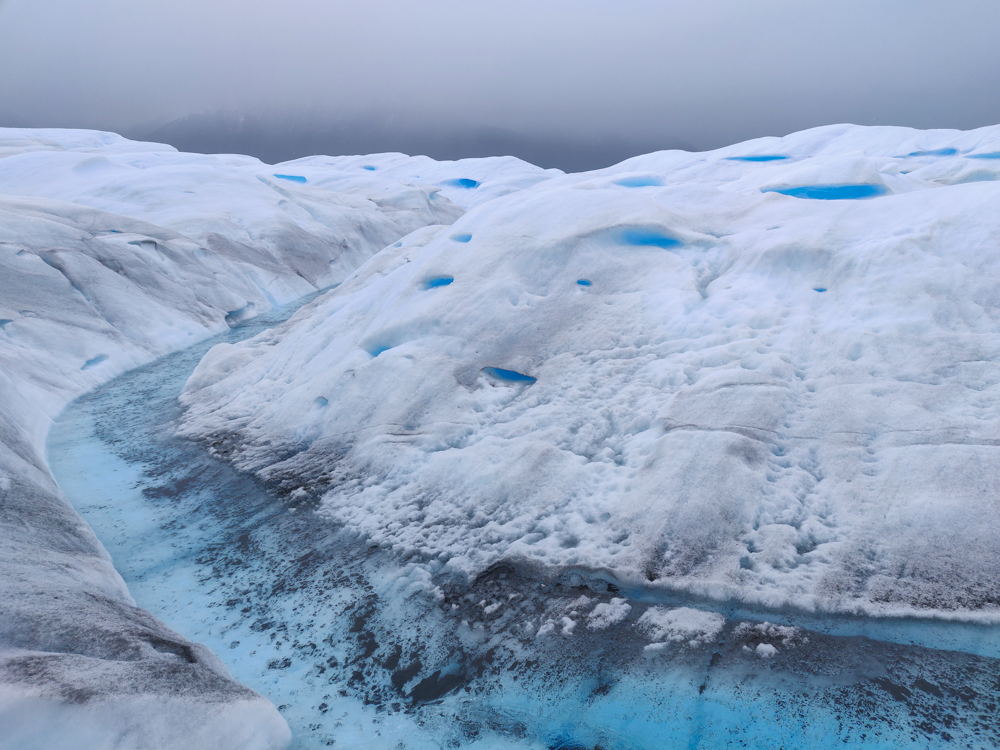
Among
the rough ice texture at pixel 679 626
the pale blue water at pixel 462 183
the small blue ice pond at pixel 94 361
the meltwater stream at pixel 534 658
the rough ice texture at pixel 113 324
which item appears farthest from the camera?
the pale blue water at pixel 462 183

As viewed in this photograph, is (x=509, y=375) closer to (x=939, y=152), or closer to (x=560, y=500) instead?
(x=560, y=500)

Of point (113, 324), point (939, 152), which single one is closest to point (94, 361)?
point (113, 324)

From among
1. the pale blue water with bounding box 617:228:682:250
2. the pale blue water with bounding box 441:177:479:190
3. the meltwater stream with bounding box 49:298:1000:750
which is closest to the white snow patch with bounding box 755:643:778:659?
the meltwater stream with bounding box 49:298:1000:750

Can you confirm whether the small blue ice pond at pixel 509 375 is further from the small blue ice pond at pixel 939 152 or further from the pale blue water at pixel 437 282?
the small blue ice pond at pixel 939 152

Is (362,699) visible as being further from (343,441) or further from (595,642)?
(343,441)

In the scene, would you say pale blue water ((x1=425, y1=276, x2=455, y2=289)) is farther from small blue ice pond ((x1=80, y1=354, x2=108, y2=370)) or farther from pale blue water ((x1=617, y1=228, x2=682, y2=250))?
small blue ice pond ((x1=80, y1=354, x2=108, y2=370))

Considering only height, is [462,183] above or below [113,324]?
above

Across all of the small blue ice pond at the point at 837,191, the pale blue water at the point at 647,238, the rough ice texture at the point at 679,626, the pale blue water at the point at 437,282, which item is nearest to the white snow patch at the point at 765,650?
the rough ice texture at the point at 679,626
